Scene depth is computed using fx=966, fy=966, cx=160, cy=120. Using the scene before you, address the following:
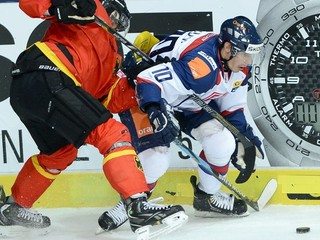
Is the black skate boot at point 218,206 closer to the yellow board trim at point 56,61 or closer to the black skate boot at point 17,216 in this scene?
the black skate boot at point 17,216

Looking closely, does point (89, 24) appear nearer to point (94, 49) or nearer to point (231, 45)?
point (94, 49)

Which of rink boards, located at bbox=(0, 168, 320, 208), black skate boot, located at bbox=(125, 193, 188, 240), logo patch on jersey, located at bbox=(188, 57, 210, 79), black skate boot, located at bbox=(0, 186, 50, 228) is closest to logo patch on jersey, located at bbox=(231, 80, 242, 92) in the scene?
logo patch on jersey, located at bbox=(188, 57, 210, 79)

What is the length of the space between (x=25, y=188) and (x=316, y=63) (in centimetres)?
158

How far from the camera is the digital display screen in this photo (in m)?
4.80

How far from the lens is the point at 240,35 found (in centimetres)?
429

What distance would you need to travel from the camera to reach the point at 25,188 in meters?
4.23

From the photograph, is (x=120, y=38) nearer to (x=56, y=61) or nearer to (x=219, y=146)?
(x=56, y=61)

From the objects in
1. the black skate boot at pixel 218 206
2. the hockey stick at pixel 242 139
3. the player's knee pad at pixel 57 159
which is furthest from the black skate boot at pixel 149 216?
the black skate boot at pixel 218 206

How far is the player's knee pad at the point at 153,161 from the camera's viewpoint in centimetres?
439

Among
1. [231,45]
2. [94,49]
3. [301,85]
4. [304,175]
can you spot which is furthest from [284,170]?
[94,49]

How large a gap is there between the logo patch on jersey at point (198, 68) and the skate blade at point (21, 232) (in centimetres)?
98

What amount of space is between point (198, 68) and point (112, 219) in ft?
2.59

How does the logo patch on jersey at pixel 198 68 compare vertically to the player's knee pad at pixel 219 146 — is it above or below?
above

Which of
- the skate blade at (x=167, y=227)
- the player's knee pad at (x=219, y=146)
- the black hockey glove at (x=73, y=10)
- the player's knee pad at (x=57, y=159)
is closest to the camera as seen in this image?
the skate blade at (x=167, y=227)
